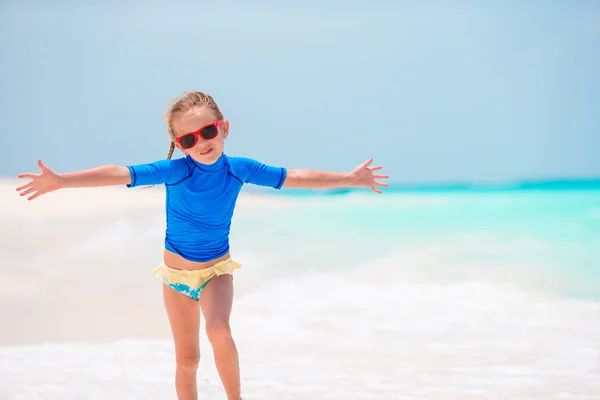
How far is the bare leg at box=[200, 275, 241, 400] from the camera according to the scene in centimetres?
301

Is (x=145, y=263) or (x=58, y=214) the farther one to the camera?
(x=58, y=214)

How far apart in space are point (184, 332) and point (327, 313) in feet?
8.66

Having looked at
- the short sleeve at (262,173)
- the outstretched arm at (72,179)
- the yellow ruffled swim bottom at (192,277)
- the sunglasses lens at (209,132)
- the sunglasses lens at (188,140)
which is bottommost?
the yellow ruffled swim bottom at (192,277)

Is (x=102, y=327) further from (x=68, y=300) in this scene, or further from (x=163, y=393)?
(x=163, y=393)

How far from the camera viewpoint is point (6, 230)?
1031 centimetres

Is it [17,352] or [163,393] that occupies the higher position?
[17,352]

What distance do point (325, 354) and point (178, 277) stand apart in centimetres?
172

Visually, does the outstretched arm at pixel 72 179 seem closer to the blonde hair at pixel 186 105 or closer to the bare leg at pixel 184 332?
the blonde hair at pixel 186 105

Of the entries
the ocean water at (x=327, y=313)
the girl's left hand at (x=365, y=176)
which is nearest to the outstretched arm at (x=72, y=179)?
the girl's left hand at (x=365, y=176)

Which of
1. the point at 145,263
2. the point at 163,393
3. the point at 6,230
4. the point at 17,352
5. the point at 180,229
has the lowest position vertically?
the point at 163,393

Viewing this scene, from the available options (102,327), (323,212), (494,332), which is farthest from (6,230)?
(494,332)

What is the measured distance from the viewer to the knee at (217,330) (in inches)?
118

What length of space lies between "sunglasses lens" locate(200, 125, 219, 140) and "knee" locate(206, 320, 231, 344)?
75cm

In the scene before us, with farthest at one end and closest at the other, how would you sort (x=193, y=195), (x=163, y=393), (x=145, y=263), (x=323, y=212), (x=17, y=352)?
(x=323, y=212)
(x=145, y=263)
(x=17, y=352)
(x=163, y=393)
(x=193, y=195)
